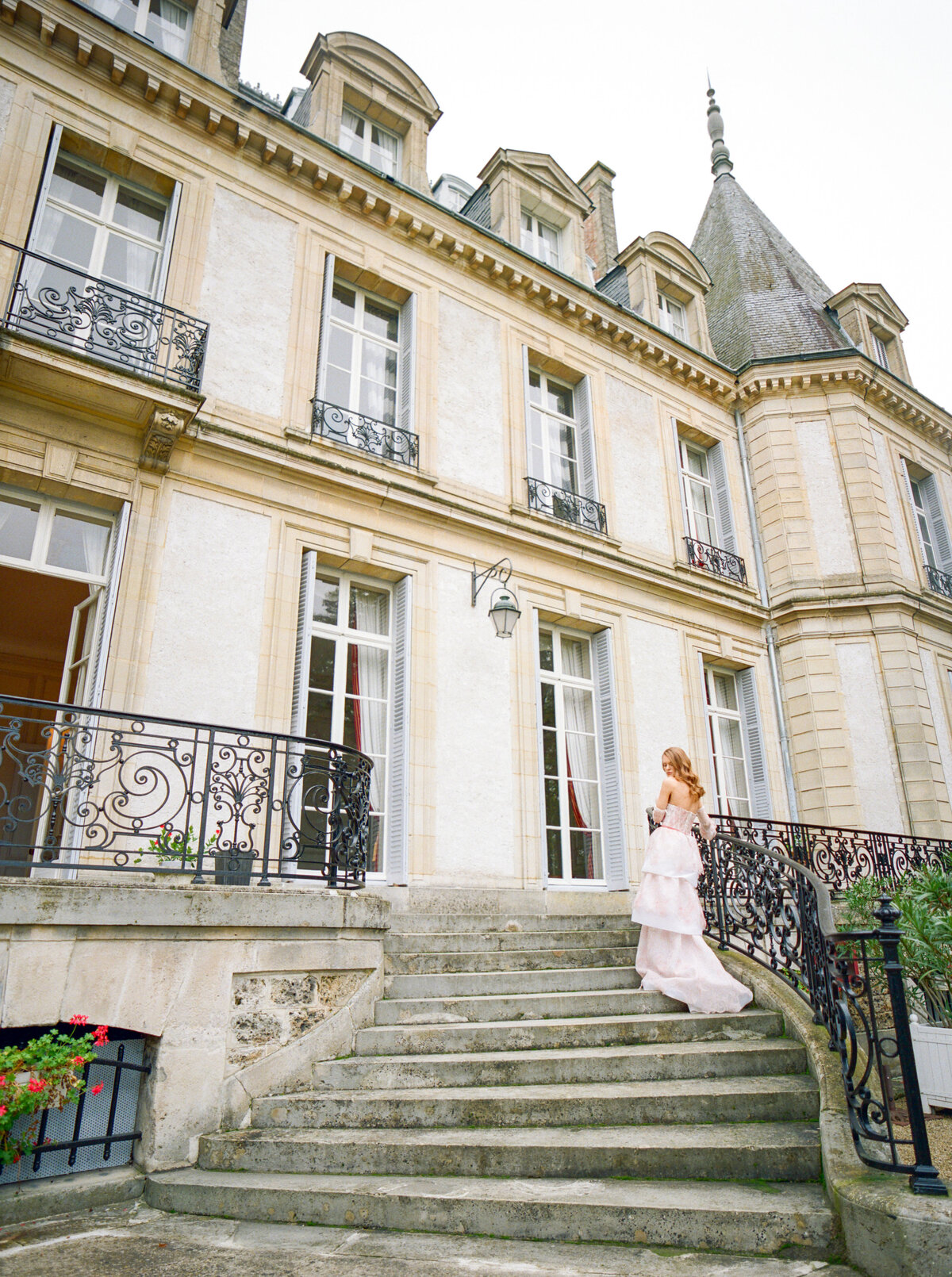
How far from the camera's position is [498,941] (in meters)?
5.65

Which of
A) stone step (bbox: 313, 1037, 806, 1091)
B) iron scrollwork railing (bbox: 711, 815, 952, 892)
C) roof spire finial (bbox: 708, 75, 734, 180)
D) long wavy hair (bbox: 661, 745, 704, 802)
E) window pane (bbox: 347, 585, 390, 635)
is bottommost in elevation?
stone step (bbox: 313, 1037, 806, 1091)

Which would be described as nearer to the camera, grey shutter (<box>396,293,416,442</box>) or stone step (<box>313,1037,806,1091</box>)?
stone step (<box>313,1037,806,1091</box>)

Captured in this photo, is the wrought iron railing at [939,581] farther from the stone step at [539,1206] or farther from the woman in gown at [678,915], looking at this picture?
the stone step at [539,1206]

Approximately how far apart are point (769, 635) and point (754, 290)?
593 centimetres

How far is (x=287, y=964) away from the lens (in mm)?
4250

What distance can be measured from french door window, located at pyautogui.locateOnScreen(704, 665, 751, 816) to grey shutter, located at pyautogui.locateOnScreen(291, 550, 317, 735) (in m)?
4.98

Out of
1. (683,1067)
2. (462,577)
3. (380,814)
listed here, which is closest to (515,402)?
(462,577)

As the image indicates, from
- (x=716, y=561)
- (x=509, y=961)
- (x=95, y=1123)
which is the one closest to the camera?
(x=95, y=1123)

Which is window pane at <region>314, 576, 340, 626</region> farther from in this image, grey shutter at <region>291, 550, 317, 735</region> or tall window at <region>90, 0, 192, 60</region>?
tall window at <region>90, 0, 192, 60</region>

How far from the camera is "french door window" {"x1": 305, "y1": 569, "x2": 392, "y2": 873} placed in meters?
6.93

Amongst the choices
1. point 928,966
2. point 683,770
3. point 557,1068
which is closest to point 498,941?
point 557,1068

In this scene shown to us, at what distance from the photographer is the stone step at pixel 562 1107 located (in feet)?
12.0

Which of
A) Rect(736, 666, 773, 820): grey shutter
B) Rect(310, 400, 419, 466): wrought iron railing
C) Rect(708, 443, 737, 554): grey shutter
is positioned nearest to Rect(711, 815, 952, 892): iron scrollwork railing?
Rect(736, 666, 773, 820): grey shutter

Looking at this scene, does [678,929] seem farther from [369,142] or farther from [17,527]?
[369,142]
